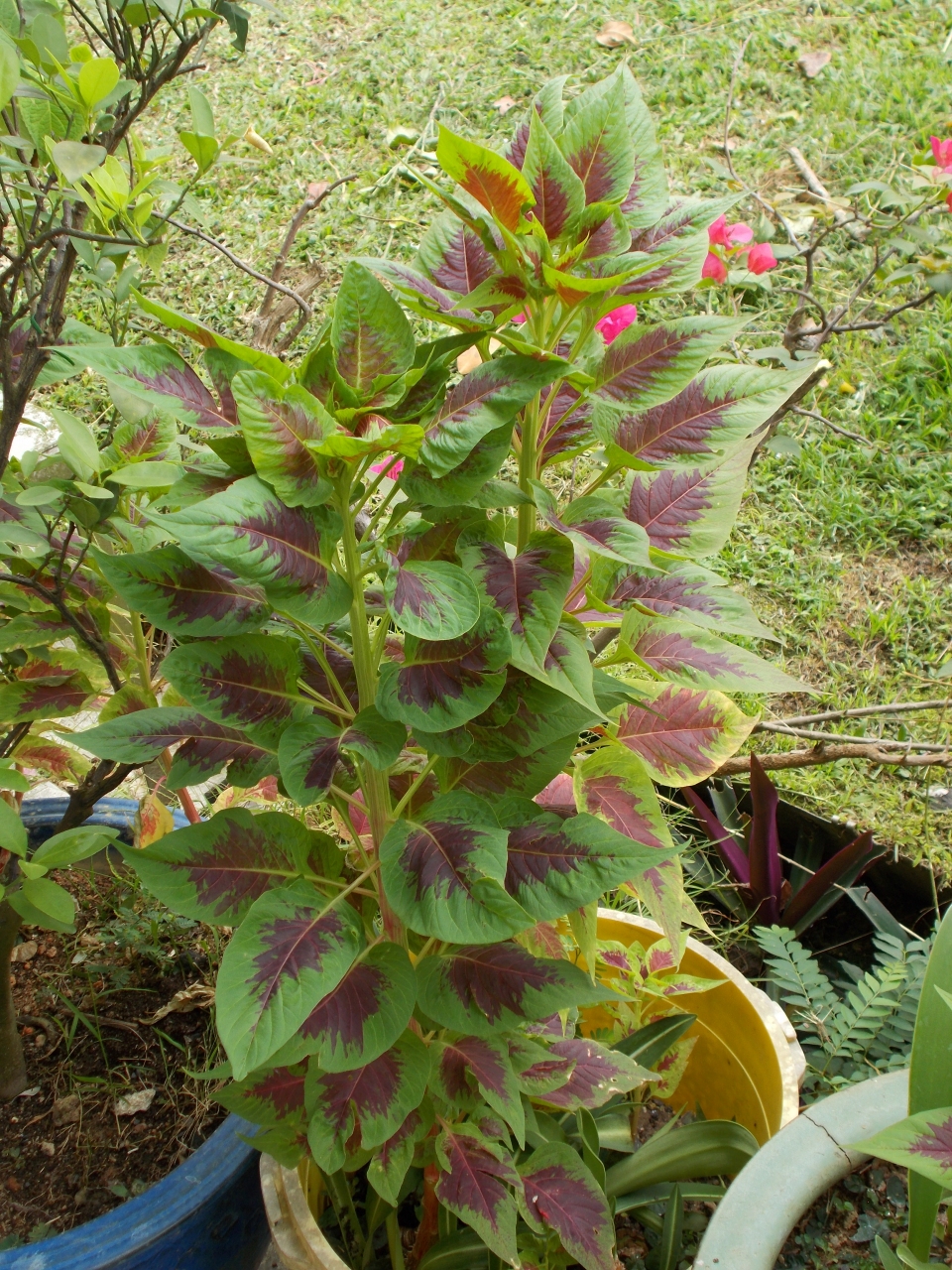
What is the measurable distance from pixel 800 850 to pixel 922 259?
1324 millimetres

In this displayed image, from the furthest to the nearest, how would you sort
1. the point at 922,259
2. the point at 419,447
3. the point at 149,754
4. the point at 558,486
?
the point at 558,486 → the point at 922,259 → the point at 149,754 → the point at 419,447

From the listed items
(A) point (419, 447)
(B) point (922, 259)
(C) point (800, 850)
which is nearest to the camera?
(A) point (419, 447)

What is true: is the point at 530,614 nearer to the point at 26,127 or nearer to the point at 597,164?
the point at 597,164

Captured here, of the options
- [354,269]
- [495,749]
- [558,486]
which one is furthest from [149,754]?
[558,486]

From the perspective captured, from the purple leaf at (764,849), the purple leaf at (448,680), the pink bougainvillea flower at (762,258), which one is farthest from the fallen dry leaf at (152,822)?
the pink bougainvillea flower at (762,258)

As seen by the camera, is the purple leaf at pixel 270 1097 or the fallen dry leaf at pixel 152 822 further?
the fallen dry leaf at pixel 152 822

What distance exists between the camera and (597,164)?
2.89 feet

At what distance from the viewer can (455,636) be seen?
2.44 ft

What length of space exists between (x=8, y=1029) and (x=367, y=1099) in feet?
2.35

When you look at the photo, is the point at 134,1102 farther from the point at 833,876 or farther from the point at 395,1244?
the point at 833,876

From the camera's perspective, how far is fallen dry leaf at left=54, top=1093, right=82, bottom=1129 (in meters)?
1.47

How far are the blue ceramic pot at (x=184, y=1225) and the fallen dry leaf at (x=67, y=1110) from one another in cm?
24

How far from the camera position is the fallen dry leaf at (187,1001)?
1562mm

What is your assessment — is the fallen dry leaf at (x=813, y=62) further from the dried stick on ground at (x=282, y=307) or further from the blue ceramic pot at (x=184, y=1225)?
the blue ceramic pot at (x=184, y=1225)
